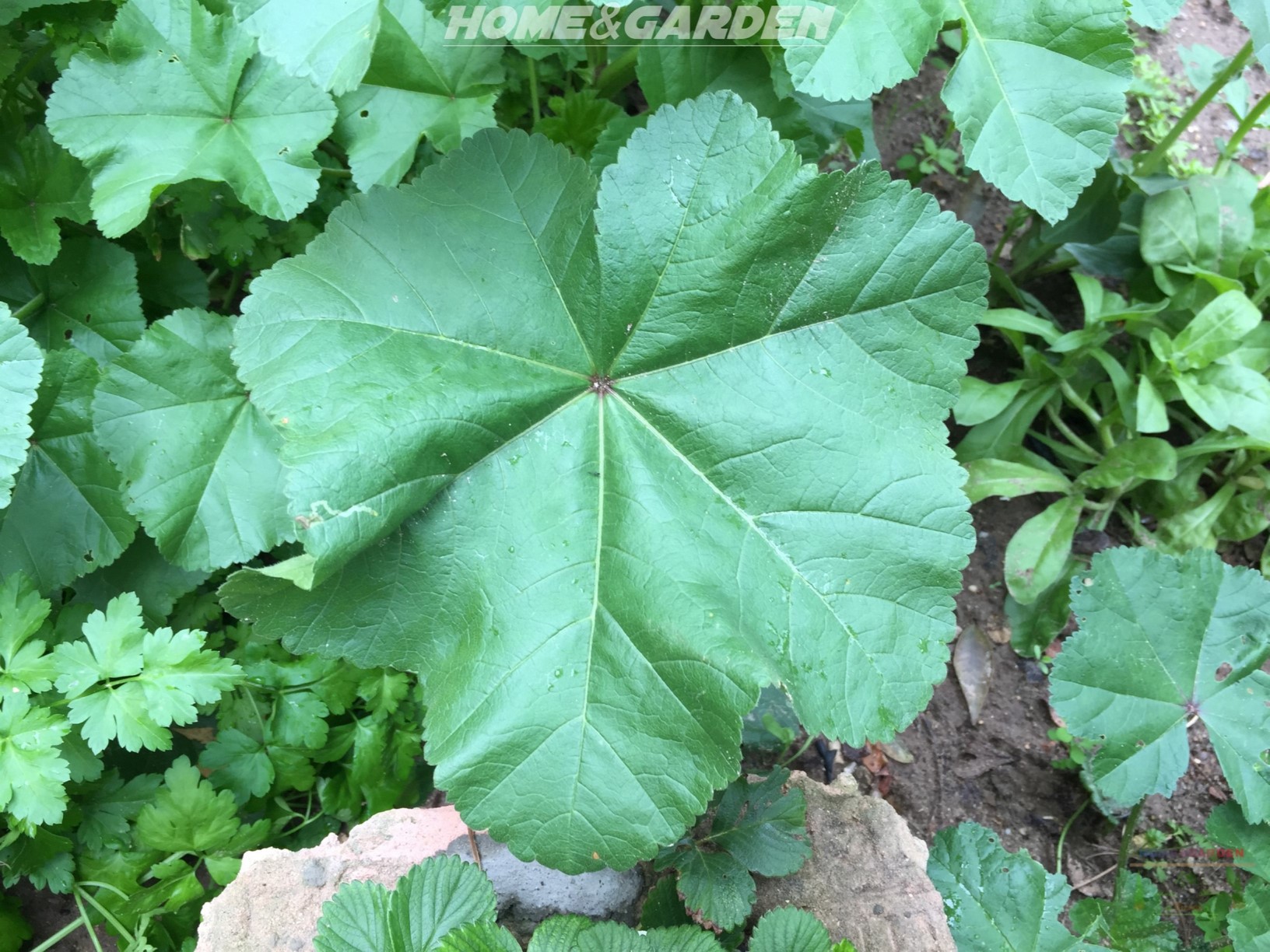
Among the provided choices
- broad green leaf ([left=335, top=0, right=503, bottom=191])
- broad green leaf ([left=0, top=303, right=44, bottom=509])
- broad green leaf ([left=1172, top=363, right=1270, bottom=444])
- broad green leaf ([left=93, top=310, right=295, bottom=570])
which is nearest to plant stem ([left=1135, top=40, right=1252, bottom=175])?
broad green leaf ([left=1172, top=363, right=1270, bottom=444])

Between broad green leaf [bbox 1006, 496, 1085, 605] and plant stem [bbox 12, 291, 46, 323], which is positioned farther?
broad green leaf [bbox 1006, 496, 1085, 605]

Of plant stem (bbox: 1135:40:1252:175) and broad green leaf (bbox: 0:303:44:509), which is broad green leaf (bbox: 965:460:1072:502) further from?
broad green leaf (bbox: 0:303:44:509)

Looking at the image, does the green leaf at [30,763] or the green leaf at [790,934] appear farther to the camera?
the green leaf at [30,763]

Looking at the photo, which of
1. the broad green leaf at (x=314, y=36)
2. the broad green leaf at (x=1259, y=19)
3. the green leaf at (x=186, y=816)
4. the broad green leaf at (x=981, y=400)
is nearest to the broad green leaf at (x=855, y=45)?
the broad green leaf at (x=1259, y=19)

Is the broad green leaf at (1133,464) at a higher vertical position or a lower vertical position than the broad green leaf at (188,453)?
lower

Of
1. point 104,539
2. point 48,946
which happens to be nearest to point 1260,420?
point 104,539

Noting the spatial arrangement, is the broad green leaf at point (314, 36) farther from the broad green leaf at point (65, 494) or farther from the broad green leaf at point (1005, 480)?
the broad green leaf at point (1005, 480)

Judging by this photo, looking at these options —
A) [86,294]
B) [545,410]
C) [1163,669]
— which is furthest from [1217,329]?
[86,294]
